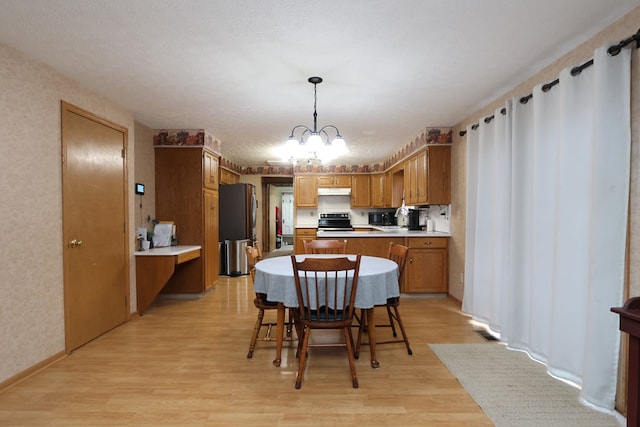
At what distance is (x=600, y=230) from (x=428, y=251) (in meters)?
2.66

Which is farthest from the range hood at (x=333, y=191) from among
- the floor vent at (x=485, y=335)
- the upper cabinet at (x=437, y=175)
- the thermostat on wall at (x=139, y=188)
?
the floor vent at (x=485, y=335)

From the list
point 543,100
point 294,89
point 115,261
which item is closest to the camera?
point 543,100

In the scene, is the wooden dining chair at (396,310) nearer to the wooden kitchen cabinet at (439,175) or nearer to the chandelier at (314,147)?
the chandelier at (314,147)

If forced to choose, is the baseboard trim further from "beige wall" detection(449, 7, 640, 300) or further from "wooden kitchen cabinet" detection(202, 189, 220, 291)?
"beige wall" detection(449, 7, 640, 300)

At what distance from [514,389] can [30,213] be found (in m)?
3.74

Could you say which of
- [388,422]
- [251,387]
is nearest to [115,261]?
[251,387]

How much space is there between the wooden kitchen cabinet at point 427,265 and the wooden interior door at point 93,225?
11.8 ft

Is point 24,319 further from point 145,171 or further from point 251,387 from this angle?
point 145,171

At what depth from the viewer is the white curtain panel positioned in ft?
6.34

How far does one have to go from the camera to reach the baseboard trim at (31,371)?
2.24 meters

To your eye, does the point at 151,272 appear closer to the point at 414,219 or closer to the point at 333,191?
the point at 414,219

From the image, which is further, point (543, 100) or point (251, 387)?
point (543, 100)

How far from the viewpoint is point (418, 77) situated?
2.89 metres

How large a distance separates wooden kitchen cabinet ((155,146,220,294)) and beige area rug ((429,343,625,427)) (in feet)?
11.0
